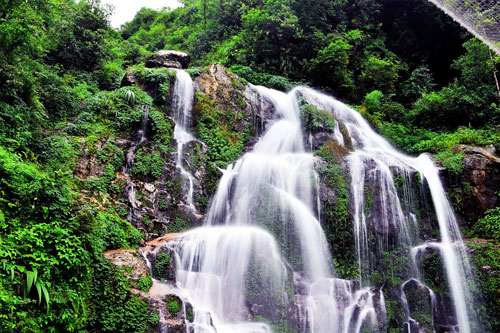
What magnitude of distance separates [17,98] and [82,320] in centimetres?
714

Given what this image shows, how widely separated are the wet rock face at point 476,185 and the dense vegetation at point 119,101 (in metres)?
0.46

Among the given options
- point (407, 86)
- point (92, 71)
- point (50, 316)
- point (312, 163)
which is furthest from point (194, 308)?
point (407, 86)

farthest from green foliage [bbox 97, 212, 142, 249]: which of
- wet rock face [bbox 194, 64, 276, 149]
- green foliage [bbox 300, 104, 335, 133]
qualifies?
green foliage [bbox 300, 104, 335, 133]

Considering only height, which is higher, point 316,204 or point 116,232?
point 316,204

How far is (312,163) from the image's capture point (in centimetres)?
1184

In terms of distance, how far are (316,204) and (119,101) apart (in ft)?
27.7

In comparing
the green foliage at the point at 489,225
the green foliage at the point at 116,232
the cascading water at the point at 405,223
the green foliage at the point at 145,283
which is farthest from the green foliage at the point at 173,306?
the green foliage at the point at 489,225

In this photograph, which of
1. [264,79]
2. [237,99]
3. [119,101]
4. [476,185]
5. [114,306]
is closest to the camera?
[114,306]

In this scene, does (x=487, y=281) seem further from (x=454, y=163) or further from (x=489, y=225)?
(x=454, y=163)

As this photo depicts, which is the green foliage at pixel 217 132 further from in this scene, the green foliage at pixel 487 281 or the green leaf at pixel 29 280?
the green foliage at pixel 487 281

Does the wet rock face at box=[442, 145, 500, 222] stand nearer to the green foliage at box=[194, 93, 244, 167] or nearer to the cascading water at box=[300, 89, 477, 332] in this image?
the cascading water at box=[300, 89, 477, 332]

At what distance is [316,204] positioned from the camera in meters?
10.9

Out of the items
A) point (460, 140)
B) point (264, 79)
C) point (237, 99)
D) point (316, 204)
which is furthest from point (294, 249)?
point (264, 79)

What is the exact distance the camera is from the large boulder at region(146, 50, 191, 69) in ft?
60.1
